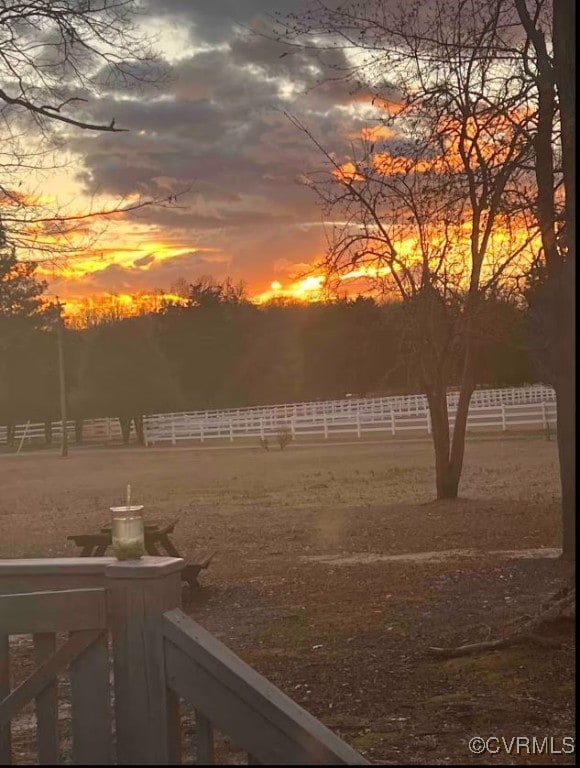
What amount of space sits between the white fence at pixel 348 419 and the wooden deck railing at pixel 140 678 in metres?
37.6

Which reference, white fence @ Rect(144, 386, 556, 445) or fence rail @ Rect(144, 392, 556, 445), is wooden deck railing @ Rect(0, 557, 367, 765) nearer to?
fence rail @ Rect(144, 392, 556, 445)

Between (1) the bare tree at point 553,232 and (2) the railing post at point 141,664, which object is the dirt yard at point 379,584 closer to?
(1) the bare tree at point 553,232

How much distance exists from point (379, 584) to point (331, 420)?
40.9 meters

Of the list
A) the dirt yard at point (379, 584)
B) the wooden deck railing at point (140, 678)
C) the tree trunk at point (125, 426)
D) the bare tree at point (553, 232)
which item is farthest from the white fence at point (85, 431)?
the wooden deck railing at point (140, 678)

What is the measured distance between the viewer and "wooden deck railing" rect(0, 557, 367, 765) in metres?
2.80

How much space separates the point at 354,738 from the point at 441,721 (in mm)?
484

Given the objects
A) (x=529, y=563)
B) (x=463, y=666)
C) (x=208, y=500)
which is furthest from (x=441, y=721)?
(x=208, y=500)

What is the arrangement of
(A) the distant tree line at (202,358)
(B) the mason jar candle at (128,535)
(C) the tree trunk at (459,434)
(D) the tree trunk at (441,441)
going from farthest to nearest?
(A) the distant tree line at (202,358), (D) the tree trunk at (441,441), (C) the tree trunk at (459,434), (B) the mason jar candle at (128,535)

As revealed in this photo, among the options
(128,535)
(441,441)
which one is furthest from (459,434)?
(128,535)

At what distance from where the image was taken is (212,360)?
6075 cm

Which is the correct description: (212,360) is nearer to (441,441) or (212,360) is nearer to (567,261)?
(441,441)

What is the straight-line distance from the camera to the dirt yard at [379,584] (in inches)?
195

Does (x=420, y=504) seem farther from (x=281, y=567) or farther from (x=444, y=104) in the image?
(x=444, y=104)

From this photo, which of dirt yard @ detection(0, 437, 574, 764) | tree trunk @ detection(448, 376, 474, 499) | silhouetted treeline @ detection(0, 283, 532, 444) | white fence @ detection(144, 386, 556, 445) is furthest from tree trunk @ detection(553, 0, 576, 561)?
silhouetted treeline @ detection(0, 283, 532, 444)
